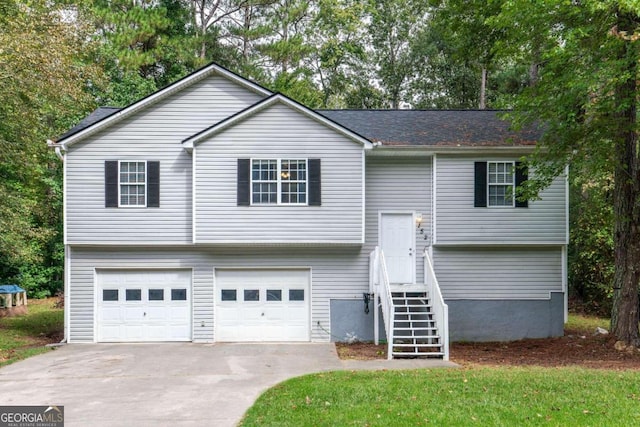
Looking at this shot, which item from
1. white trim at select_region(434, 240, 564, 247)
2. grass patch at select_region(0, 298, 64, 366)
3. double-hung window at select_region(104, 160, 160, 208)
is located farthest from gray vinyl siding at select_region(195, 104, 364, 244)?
grass patch at select_region(0, 298, 64, 366)

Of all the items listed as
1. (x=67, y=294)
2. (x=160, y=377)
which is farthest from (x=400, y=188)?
Result: (x=67, y=294)

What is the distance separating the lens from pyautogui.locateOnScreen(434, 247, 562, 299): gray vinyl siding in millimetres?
15125

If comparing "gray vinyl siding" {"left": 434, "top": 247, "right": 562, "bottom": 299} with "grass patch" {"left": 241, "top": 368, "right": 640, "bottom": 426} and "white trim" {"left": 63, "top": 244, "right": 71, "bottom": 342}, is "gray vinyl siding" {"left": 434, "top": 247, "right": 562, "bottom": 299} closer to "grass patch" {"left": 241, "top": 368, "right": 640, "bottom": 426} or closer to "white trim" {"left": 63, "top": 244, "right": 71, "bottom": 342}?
"grass patch" {"left": 241, "top": 368, "right": 640, "bottom": 426}

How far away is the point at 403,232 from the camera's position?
50.1 feet

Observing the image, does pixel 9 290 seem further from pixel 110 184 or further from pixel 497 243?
pixel 497 243

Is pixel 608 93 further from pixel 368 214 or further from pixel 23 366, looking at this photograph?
pixel 23 366

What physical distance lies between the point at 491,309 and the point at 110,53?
2207 centimetres

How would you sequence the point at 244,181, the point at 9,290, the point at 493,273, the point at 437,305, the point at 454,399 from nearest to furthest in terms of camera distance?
the point at 454,399 → the point at 437,305 → the point at 244,181 → the point at 493,273 → the point at 9,290

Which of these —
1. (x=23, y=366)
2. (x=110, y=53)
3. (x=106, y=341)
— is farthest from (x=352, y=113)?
(x=110, y=53)

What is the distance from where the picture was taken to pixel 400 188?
15.3 metres

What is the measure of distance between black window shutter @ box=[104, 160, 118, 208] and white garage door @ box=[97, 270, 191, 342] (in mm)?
1955

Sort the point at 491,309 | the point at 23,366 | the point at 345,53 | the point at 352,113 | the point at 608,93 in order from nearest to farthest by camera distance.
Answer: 1. the point at 23,366
2. the point at 608,93
3. the point at 491,309
4. the point at 352,113
5. the point at 345,53

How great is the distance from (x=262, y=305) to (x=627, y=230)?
30.7ft

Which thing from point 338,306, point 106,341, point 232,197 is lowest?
point 106,341
